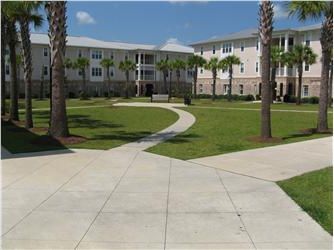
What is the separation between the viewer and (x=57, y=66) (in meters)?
15.6

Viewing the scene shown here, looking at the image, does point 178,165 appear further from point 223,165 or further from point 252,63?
point 252,63

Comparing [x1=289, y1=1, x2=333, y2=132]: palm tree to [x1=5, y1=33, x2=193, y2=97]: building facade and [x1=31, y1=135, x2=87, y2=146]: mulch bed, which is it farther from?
[x1=5, y1=33, x2=193, y2=97]: building facade

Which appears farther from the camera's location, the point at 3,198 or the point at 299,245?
the point at 3,198

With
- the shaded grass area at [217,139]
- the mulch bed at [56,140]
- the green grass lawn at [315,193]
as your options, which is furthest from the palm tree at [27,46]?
the green grass lawn at [315,193]

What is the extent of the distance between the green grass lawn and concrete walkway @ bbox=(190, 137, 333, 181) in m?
0.42

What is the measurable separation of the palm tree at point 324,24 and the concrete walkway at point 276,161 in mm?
4595

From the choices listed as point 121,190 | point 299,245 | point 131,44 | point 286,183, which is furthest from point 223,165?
point 131,44

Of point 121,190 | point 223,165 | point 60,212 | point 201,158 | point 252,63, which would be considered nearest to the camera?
point 60,212

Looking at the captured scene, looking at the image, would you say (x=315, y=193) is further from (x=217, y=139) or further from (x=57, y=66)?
(x=57, y=66)

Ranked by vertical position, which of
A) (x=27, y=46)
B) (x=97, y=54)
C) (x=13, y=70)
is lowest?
(x=13, y=70)

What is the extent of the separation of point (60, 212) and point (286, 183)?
173 inches

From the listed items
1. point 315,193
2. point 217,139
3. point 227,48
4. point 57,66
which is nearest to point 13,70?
point 57,66

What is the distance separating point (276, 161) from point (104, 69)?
68.6 metres

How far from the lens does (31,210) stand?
698cm
